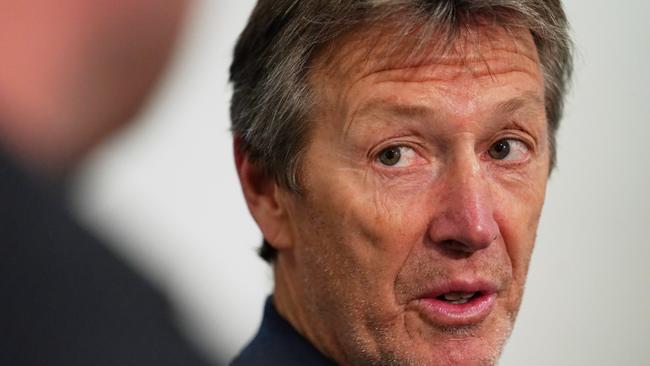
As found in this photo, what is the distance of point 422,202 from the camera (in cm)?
182

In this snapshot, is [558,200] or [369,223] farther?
[558,200]

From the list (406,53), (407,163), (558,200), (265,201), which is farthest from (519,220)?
(558,200)

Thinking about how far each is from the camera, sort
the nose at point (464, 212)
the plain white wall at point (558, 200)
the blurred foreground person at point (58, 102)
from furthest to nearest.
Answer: the plain white wall at point (558, 200) < the nose at point (464, 212) < the blurred foreground person at point (58, 102)

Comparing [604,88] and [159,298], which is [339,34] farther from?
[604,88]

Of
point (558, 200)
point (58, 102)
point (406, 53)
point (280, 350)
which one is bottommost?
point (558, 200)

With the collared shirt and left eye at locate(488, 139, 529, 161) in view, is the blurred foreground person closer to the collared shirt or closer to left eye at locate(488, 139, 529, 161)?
the collared shirt

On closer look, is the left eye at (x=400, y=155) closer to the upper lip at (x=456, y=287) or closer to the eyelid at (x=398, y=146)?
the eyelid at (x=398, y=146)

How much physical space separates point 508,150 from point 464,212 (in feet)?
0.66

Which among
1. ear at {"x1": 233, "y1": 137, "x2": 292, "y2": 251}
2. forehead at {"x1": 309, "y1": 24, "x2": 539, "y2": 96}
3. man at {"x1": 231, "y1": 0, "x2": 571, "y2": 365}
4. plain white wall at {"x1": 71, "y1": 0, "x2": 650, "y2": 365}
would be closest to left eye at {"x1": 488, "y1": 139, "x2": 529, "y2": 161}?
man at {"x1": 231, "y1": 0, "x2": 571, "y2": 365}

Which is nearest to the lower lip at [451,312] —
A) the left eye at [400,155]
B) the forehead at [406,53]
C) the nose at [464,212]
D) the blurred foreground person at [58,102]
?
the nose at [464,212]

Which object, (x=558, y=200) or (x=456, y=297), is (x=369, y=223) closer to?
(x=456, y=297)

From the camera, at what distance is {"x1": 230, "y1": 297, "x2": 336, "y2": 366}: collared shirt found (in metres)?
1.96

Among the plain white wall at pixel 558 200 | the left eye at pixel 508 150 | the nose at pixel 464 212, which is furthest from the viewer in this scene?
the plain white wall at pixel 558 200

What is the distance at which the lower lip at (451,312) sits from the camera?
1.82 meters
